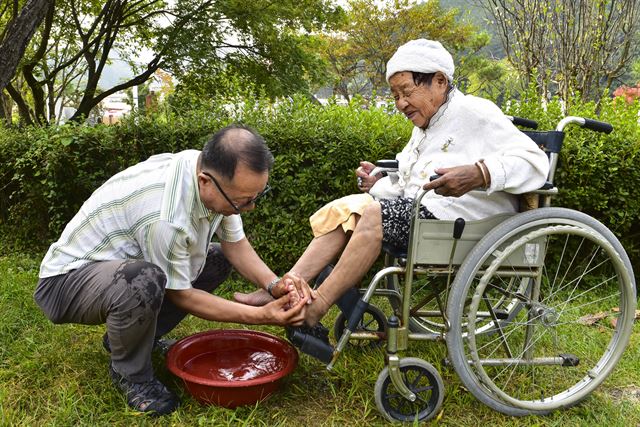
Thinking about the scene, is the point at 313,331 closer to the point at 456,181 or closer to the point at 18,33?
the point at 456,181

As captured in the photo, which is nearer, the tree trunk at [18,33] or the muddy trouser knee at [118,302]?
the muddy trouser knee at [118,302]

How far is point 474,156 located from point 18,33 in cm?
321

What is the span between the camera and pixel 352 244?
7.22 feet

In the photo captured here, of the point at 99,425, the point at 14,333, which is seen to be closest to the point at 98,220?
the point at 99,425

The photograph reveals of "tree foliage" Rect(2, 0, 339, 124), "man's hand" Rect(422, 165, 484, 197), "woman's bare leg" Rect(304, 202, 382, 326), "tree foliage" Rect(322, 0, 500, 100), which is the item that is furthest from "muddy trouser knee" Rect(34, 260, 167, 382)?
"tree foliage" Rect(322, 0, 500, 100)

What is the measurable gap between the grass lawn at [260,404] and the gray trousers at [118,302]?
208 millimetres

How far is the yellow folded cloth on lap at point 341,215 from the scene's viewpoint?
7.58 ft

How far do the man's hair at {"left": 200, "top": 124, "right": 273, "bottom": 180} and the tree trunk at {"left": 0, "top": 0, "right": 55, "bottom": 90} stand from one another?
2596 mm

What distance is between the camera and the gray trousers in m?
2.04

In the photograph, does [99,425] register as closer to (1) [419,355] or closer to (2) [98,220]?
(2) [98,220]

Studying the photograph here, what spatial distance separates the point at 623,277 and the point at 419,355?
0.97 metres

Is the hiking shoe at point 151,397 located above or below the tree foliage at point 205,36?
below

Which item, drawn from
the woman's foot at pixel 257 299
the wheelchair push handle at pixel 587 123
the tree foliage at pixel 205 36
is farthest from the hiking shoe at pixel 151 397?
the tree foliage at pixel 205 36

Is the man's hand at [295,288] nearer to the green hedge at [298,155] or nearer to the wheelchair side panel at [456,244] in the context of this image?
the wheelchair side panel at [456,244]
